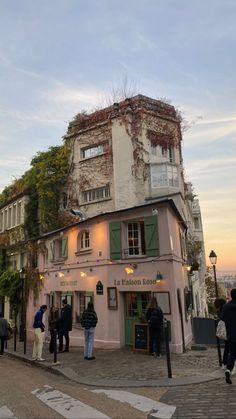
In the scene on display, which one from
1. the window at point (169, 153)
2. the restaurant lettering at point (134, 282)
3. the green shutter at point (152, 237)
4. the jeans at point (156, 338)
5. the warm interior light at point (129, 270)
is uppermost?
the window at point (169, 153)

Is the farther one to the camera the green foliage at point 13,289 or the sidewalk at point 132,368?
the green foliage at point 13,289

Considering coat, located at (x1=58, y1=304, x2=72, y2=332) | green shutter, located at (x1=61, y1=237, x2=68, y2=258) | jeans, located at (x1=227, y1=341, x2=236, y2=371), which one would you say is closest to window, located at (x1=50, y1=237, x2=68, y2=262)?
green shutter, located at (x1=61, y1=237, x2=68, y2=258)

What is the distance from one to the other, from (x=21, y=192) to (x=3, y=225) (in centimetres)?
454

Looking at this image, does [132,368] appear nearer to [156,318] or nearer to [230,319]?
[156,318]

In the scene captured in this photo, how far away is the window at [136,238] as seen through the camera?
13828 mm

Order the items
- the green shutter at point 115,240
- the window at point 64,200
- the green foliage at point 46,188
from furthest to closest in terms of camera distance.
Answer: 1. the window at point 64,200
2. the green foliage at point 46,188
3. the green shutter at point 115,240

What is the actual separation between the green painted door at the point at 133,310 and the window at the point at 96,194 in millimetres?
10242

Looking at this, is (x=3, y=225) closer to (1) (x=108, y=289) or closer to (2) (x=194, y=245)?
(2) (x=194, y=245)

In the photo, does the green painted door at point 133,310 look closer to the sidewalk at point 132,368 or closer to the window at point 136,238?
the sidewalk at point 132,368

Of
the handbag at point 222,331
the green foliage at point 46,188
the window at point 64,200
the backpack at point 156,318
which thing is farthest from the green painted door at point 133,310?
the window at point 64,200

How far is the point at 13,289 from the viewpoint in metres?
22.0

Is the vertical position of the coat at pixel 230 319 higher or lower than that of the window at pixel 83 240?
lower

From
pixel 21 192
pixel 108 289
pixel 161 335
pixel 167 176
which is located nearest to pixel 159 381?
pixel 161 335

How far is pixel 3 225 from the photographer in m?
28.7
